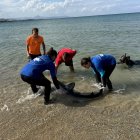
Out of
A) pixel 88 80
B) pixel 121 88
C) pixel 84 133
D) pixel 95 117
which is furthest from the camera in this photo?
pixel 88 80

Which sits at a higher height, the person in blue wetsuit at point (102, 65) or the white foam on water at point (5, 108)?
the person in blue wetsuit at point (102, 65)

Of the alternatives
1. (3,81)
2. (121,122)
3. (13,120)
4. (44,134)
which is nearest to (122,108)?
(121,122)

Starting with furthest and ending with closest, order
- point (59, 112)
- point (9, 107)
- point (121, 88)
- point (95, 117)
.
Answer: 1. point (121, 88)
2. point (9, 107)
3. point (59, 112)
4. point (95, 117)

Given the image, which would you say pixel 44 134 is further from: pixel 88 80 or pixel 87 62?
pixel 88 80

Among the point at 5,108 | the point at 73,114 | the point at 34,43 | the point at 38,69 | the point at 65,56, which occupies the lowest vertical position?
the point at 5,108

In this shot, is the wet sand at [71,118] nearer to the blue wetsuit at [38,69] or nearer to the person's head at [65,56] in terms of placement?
the blue wetsuit at [38,69]

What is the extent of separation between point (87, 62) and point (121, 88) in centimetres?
218

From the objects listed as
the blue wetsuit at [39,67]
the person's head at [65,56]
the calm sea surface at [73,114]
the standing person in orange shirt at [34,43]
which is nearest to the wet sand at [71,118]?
the calm sea surface at [73,114]

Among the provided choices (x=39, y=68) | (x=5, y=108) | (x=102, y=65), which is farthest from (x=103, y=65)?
(x=5, y=108)

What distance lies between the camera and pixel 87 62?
776 centimetres

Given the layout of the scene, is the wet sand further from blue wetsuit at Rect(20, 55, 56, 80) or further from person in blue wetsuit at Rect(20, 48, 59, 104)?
blue wetsuit at Rect(20, 55, 56, 80)

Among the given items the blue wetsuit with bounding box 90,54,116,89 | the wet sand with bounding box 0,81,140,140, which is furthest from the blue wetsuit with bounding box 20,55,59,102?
the blue wetsuit with bounding box 90,54,116,89

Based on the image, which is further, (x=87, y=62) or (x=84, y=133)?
(x=87, y=62)

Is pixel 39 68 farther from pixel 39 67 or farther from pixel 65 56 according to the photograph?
pixel 65 56
